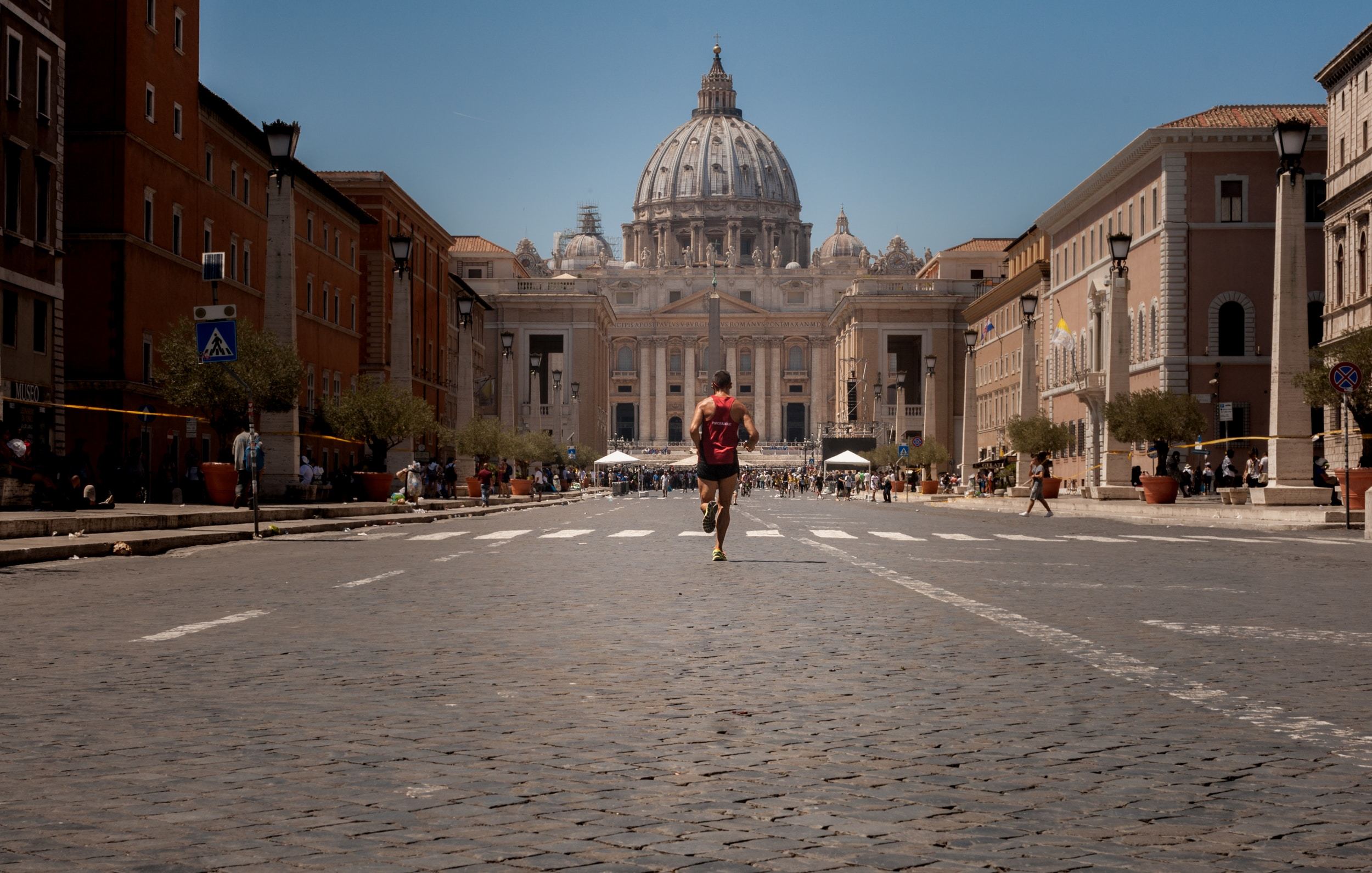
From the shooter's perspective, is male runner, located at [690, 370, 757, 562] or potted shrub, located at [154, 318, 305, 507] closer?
male runner, located at [690, 370, 757, 562]

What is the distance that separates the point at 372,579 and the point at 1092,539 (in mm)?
13573

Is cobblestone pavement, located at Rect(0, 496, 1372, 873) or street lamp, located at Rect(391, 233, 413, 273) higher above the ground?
street lamp, located at Rect(391, 233, 413, 273)

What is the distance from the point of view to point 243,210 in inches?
2103

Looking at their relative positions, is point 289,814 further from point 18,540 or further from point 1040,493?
point 1040,493

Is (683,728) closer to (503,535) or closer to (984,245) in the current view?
(503,535)

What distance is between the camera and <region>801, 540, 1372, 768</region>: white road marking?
6301mm

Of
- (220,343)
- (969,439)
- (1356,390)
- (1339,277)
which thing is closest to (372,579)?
(220,343)

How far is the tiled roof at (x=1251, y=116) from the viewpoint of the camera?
2406 inches

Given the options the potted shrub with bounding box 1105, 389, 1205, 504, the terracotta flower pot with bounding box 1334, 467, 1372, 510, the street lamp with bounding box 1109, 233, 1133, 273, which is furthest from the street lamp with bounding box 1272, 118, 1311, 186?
the potted shrub with bounding box 1105, 389, 1205, 504

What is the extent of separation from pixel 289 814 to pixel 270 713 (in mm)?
1963

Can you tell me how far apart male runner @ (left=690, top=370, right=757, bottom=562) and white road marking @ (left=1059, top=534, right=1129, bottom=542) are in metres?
8.62

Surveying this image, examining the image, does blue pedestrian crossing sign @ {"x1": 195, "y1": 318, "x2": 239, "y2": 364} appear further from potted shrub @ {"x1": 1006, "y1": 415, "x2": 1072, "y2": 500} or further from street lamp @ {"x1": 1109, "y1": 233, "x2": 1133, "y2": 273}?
potted shrub @ {"x1": 1006, "y1": 415, "x2": 1072, "y2": 500}

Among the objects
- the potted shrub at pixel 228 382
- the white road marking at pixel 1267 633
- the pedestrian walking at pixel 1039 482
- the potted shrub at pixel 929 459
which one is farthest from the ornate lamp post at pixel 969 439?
the white road marking at pixel 1267 633

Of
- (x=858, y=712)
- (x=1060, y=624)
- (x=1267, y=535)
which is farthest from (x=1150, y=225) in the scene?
(x=858, y=712)
